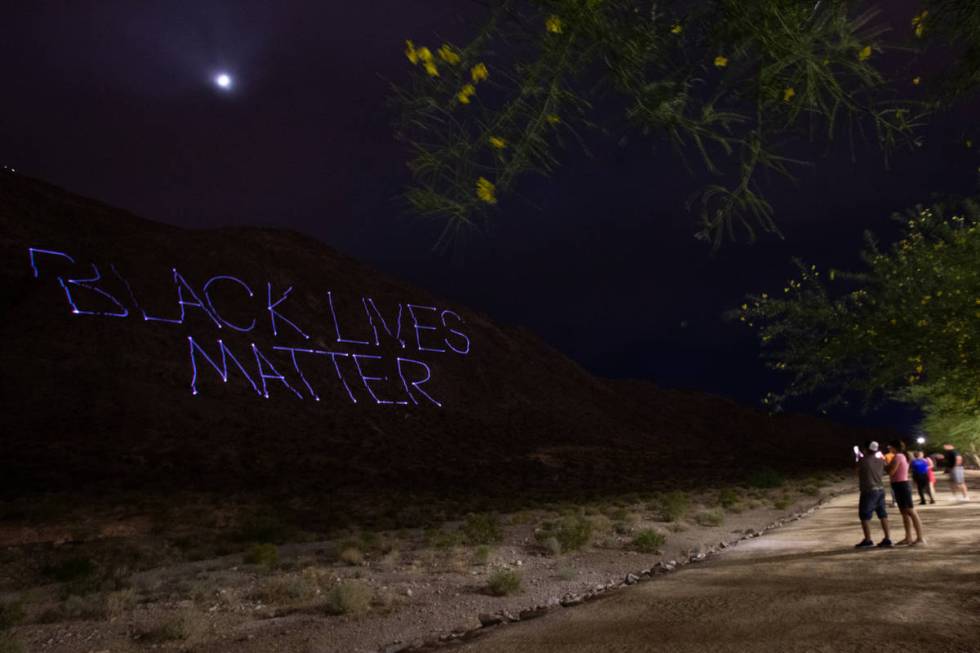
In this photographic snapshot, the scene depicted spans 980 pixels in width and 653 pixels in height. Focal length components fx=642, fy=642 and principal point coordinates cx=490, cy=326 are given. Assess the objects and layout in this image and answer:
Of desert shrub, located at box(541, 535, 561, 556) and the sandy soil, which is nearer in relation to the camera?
the sandy soil

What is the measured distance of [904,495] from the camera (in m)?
10.7

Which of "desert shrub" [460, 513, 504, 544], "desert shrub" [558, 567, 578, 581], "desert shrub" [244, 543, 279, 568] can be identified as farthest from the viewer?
"desert shrub" [460, 513, 504, 544]

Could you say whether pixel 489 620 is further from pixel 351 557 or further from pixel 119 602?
pixel 351 557

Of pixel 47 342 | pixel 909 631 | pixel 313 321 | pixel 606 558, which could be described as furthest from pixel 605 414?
pixel 909 631

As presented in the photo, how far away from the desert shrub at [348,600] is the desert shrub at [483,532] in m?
6.24

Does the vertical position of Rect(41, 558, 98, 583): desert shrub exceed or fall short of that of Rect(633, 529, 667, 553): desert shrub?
it falls short

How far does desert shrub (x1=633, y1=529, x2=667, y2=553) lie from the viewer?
13.1 m

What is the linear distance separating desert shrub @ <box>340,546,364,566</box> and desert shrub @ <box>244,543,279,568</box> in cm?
132

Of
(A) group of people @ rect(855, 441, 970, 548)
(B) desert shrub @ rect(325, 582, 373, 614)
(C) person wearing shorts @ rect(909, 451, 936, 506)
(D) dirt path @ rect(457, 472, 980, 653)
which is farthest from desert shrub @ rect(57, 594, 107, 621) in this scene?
(C) person wearing shorts @ rect(909, 451, 936, 506)

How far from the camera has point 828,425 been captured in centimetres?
10919

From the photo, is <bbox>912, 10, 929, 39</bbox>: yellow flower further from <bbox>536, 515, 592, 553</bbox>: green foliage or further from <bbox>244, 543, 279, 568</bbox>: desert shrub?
<bbox>244, 543, 279, 568</bbox>: desert shrub

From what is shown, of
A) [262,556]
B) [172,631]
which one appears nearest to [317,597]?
[172,631]

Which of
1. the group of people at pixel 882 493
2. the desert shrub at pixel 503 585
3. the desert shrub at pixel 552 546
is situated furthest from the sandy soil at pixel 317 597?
the group of people at pixel 882 493

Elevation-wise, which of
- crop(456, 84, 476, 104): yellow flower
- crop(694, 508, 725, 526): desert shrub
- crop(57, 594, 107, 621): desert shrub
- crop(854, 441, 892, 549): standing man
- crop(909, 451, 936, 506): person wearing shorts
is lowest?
crop(57, 594, 107, 621): desert shrub
